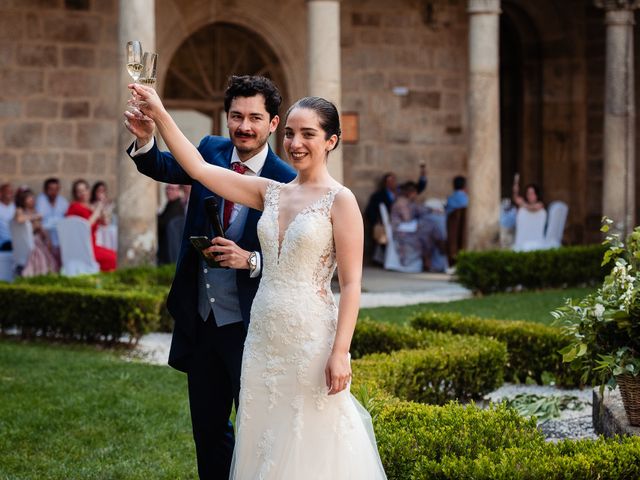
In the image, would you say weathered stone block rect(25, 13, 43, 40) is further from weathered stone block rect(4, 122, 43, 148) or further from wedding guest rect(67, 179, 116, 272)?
wedding guest rect(67, 179, 116, 272)

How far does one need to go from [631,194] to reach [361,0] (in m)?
5.16

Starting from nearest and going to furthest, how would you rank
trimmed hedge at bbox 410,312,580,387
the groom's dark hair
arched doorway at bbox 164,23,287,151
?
the groom's dark hair < trimmed hedge at bbox 410,312,580,387 < arched doorway at bbox 164,23,287,151

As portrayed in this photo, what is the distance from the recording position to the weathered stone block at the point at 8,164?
15633 millimetres

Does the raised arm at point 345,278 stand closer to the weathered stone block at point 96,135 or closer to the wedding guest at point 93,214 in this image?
the wedding guest at point 93,214

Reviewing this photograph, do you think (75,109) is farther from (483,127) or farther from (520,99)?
(520,99)

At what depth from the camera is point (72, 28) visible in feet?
52.5

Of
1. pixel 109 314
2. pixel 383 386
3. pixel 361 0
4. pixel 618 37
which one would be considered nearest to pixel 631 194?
pixel 618 37

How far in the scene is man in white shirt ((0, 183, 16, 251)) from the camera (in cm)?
1395

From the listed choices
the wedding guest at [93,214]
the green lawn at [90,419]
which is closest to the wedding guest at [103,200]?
the wedding guest at [93,214]

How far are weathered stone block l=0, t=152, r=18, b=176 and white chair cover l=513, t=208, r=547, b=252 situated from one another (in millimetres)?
6786

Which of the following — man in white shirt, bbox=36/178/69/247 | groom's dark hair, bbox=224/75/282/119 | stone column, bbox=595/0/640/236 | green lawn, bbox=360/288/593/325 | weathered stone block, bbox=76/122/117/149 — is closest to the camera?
groom's dark hair, bbox=224/75/282/119

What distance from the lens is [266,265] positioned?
3949 millimetres

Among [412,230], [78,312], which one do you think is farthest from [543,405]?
[412,230]

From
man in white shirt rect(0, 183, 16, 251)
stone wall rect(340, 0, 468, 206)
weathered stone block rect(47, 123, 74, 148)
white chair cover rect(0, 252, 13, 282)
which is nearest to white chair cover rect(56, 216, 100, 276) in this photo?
white chair cover rect(0, 252, 13, 282)
